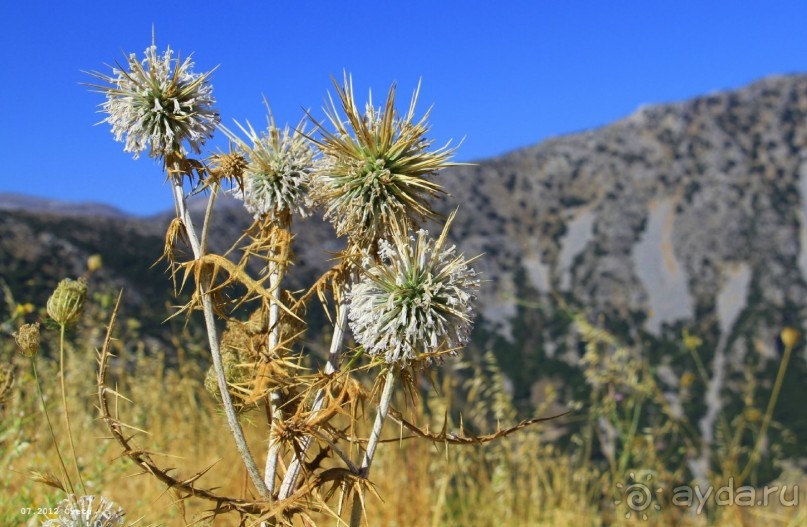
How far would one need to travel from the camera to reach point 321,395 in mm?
1927

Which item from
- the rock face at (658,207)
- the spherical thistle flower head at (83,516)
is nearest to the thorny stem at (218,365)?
the spherical thistle flower head at (83,516)

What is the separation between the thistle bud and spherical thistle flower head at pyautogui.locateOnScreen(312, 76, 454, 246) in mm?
859

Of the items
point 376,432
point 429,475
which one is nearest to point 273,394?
point 376,432

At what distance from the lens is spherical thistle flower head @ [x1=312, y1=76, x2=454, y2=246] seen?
78.2 inches

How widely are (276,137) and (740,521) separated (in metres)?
4.46

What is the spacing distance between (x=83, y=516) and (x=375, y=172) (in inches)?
49.2

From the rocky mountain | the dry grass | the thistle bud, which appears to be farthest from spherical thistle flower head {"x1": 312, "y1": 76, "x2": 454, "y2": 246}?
the rocky mountain

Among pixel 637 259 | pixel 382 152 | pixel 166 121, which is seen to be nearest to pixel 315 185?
pixel 382 152

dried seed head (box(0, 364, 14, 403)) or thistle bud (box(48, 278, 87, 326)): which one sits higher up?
thistle bud (box(48, 278, 87, 326))

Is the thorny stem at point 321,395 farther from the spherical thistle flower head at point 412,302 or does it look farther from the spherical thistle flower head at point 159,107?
the spherical thistle flower head at point 159,107

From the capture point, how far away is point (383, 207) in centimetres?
198

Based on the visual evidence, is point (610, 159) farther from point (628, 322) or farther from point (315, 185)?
point (315, 185)

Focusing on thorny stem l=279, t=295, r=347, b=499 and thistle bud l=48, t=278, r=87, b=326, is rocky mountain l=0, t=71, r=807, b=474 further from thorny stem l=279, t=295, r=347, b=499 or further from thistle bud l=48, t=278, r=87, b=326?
thorny stem l=279, t=295, r=347, b=499

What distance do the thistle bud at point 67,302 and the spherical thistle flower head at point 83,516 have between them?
537 mm
